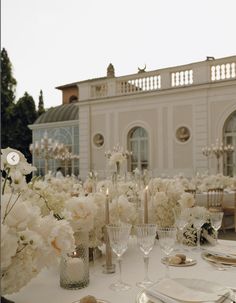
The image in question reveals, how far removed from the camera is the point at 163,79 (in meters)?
9.60

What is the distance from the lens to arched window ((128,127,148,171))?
32.3ft

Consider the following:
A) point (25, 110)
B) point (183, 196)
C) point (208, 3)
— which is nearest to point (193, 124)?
point (208, 3)

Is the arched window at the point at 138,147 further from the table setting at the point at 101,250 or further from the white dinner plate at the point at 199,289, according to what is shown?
the white dinner plate at the point at 199,289

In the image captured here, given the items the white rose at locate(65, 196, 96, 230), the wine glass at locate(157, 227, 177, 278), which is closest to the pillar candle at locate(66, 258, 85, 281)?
the white rose at locate(65, 196, 96, 230)

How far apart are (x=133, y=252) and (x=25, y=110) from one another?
15646 mm

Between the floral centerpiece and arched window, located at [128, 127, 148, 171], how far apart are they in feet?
29.1

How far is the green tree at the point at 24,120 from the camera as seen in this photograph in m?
16.2

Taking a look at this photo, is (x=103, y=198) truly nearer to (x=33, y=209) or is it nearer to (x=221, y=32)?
(x=33, y=209)

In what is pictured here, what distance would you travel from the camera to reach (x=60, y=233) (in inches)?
35.9

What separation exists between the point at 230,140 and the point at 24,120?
10.4 m

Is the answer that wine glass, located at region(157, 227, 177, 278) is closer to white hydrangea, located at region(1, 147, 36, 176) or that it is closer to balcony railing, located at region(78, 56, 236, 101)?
white hydrangea, located at region(1, 147, 36, 176)

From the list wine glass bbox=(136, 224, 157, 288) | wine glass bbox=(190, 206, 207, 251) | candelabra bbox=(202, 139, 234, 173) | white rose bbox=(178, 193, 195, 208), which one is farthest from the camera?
candelabra bbox=(202, 139, 234, 173)

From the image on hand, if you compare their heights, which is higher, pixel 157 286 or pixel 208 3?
pixel 208 3

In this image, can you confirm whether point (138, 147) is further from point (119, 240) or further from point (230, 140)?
point (119, 240)
